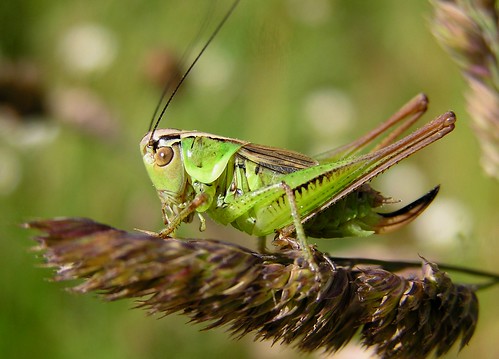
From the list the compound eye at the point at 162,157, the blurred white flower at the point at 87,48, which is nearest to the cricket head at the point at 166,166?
the compound eye at the point at 162,157

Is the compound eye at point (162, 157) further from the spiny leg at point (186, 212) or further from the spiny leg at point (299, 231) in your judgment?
the spiny leg at point (299, 231)

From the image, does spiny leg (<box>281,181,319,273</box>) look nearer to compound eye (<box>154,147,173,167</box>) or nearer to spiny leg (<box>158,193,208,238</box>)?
spiny leg (<box>158,193,208,238</box>)

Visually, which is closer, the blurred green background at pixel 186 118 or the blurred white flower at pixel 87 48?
the blurred green background at pixel 186 118

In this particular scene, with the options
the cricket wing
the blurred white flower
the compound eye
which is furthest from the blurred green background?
the compound eye

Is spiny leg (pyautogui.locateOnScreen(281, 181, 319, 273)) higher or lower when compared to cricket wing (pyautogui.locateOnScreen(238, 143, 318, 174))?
lower

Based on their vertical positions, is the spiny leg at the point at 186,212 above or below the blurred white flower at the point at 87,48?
below

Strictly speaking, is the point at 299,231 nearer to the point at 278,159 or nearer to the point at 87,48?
the point at 278,159
